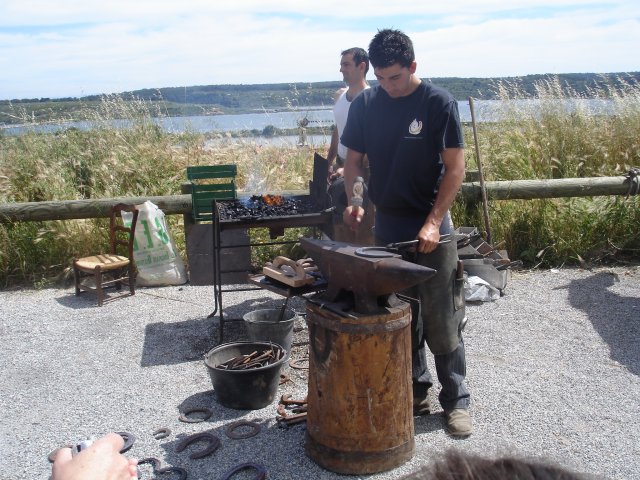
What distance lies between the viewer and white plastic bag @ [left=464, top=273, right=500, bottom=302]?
20.7ft

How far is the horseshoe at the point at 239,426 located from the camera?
3.93 meters

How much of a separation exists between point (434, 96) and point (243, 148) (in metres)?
7.14

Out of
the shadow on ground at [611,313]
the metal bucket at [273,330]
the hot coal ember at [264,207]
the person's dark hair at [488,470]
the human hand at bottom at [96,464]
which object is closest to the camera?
the person's dark hair at [488,470]

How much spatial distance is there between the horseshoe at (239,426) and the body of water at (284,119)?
20.8ft

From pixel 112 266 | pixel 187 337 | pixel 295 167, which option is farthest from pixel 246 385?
pixel 295 167

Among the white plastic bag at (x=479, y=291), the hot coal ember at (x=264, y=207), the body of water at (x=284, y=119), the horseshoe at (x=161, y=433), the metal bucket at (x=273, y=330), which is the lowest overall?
the horseshoe at (x=161, y=433)

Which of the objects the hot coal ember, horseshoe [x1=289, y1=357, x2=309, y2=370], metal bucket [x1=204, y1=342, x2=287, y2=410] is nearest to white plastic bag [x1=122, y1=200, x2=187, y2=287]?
the hot coal ember

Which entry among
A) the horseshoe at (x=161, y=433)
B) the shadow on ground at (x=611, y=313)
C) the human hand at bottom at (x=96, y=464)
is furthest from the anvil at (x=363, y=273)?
the shadow on ground at (x=611, y=313)

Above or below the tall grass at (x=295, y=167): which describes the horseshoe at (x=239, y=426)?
below

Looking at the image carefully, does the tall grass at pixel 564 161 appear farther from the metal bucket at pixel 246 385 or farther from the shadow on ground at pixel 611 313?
the metal bucket at pixel 246 385

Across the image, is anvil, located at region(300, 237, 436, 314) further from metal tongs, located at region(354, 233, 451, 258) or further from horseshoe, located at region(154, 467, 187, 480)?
horseshoe, located at region(154, 467, 187, 480)

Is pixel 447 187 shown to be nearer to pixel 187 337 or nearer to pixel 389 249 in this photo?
pixel 389 249

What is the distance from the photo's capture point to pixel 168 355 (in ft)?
17.3


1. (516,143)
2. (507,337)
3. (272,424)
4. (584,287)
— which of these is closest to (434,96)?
(272,424)
